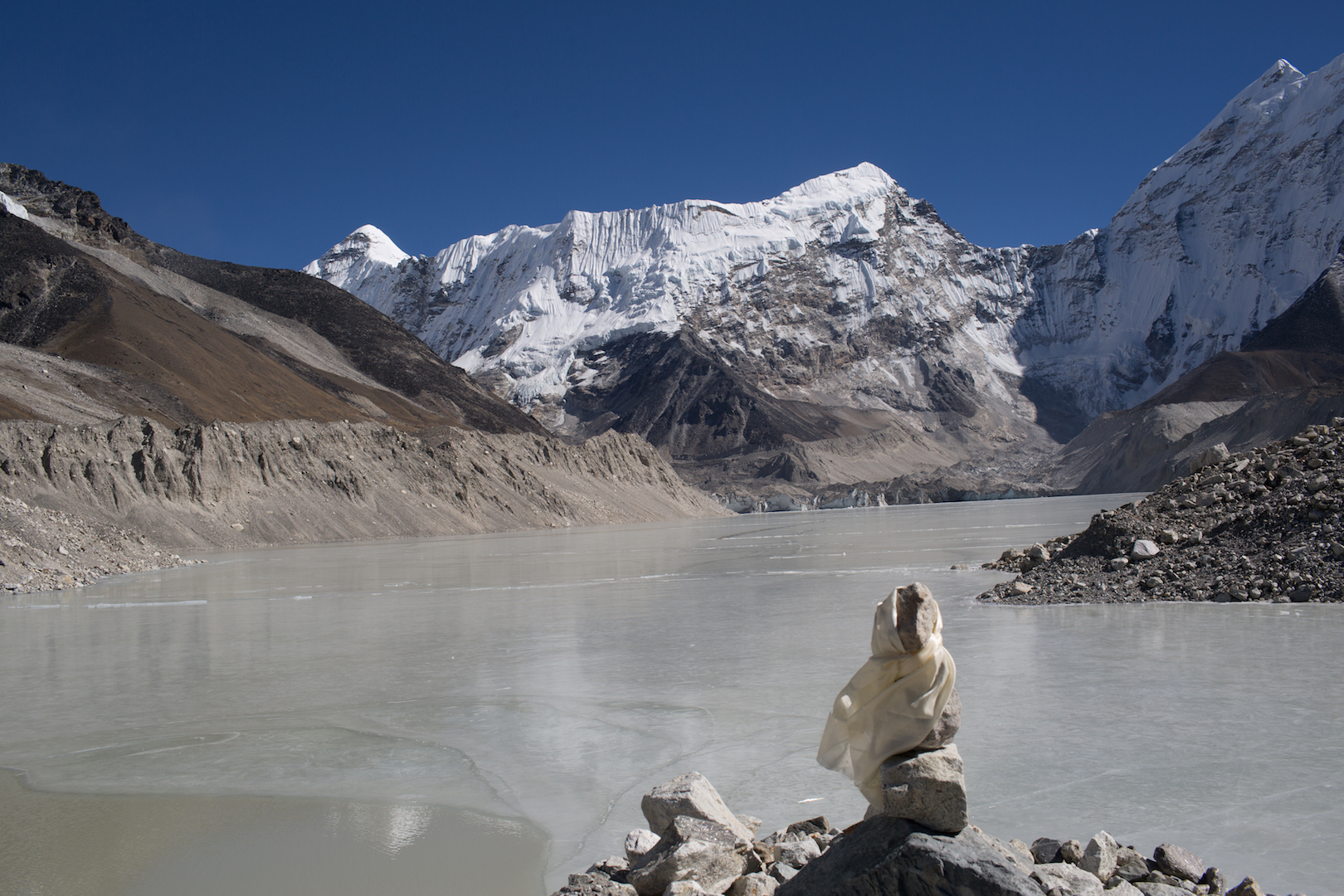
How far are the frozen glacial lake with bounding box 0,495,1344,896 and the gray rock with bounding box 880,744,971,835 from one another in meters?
1.43

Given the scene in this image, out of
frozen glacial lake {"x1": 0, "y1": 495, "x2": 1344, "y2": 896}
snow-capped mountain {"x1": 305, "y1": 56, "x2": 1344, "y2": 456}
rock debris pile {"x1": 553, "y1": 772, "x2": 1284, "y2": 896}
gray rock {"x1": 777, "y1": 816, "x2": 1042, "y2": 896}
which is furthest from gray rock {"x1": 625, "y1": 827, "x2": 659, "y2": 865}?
snow-capped mountain {"x1": 305, "y1": 56, "x2": 1344, "y2": 456}

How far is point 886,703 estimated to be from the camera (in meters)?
3.56

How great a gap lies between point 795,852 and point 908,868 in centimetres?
84

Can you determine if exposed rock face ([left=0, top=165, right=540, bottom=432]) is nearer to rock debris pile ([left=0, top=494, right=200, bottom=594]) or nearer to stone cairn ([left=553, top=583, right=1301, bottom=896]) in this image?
rock debris pile ([left=0, top=494, right=200, bottom=594])

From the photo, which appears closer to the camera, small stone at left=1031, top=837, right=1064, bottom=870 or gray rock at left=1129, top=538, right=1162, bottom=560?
small stone at left=1031, top=837, right=1064, bottom=870

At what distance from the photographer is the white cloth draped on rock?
11.4 ft

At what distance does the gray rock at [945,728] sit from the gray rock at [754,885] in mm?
823

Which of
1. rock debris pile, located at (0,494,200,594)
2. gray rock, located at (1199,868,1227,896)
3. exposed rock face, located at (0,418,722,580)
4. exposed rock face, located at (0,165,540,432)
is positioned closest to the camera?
gray rock, located at (1199,868,1227,896)

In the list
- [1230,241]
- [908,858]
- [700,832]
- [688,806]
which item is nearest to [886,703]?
[908,858]

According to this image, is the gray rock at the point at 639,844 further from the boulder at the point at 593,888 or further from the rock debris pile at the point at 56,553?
the rock debris pile at the point at 56,553

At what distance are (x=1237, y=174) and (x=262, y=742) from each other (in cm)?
22230

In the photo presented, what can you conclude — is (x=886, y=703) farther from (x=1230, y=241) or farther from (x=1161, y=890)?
(x=1230, y=241)

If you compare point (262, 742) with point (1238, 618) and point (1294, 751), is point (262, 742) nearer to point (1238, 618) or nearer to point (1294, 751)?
point (1294, 751)

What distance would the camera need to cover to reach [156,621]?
48.6ft
